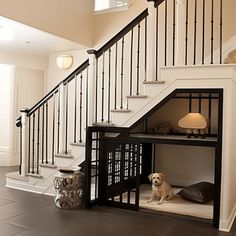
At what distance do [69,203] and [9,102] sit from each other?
13.3 feet

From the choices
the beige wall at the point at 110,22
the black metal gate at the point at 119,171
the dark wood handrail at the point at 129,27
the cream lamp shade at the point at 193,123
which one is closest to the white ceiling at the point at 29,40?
the beige wall at the point at 110,22

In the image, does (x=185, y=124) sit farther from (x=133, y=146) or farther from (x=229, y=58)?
(x=229, y=58)

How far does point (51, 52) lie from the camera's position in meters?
7.21

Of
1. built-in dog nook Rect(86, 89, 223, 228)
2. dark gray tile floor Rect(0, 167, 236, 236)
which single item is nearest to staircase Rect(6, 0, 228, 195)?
built-in dog nook Rect(86, 89, 223, 228)

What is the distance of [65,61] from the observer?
686 cm

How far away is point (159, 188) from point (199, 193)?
57cm

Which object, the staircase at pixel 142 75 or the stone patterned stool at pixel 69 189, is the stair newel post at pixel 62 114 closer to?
the staircase at pixel 142 75

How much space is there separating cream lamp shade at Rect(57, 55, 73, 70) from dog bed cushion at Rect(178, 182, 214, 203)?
11.9 feet

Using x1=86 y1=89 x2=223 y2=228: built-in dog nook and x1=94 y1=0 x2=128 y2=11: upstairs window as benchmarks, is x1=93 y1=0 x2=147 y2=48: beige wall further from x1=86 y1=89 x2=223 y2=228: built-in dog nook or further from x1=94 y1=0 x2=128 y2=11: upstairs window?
x1=86 y1=89 x2=223 y2=228: built-in dog nook

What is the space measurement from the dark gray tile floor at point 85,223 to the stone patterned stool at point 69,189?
0.12 metres

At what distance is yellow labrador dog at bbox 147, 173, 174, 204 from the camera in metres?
4.51

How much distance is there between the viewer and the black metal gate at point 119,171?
4.45m

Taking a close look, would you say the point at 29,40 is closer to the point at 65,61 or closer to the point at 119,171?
the point at 65,61

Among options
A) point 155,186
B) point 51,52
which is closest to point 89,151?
point 155,186
